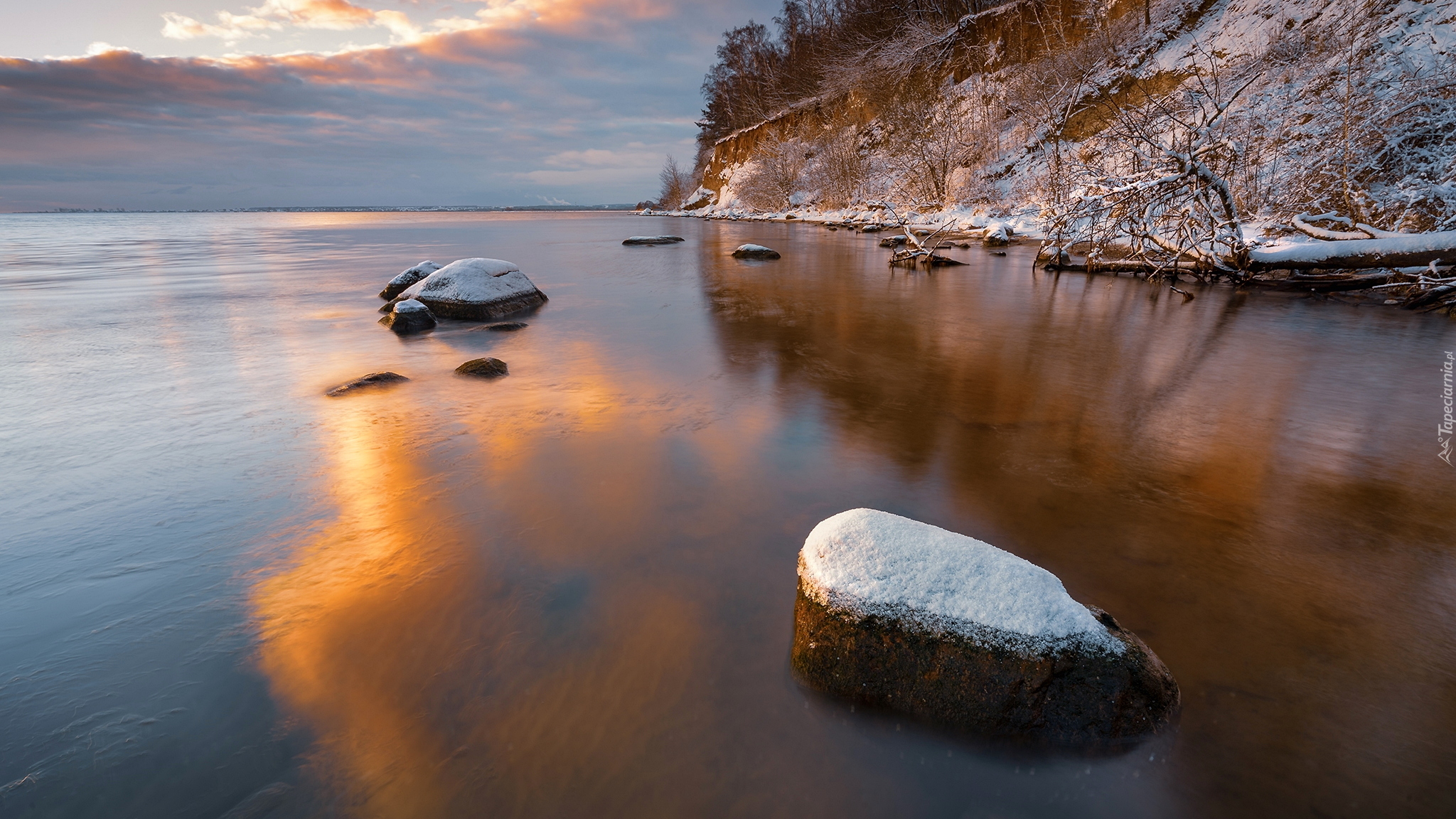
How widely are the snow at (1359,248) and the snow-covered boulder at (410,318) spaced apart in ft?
48.4

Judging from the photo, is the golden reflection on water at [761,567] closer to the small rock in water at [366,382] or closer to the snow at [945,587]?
the small rock in water at [366,382]

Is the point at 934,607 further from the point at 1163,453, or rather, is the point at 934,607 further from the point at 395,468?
the point at 395,468

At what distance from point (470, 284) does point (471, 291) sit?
0.22 meters

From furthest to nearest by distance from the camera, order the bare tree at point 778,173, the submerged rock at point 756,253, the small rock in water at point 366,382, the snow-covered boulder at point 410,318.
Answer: the bare tree at point 778,173 < the submerged rock at point 756,253 < the snow-covered boulder at point 410,318 < the small rock in water at point 366,382

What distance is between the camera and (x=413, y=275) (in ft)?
41.6

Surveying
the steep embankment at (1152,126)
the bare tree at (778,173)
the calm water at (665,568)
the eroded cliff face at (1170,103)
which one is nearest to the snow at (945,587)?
the calm water at (665,568)

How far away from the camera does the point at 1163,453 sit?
14.8 ft

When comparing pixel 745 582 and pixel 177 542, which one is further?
pixel 177 542

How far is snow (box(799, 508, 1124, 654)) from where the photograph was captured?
2.10m

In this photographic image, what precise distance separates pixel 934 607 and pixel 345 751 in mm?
2227

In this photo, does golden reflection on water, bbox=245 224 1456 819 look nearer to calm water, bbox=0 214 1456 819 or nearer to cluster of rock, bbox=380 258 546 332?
calm water, bbox=0 214 1456 819

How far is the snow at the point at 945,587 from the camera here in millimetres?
2104

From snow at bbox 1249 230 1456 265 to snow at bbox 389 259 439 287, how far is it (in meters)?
16.5

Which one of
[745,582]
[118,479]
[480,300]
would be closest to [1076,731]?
[745,582]
